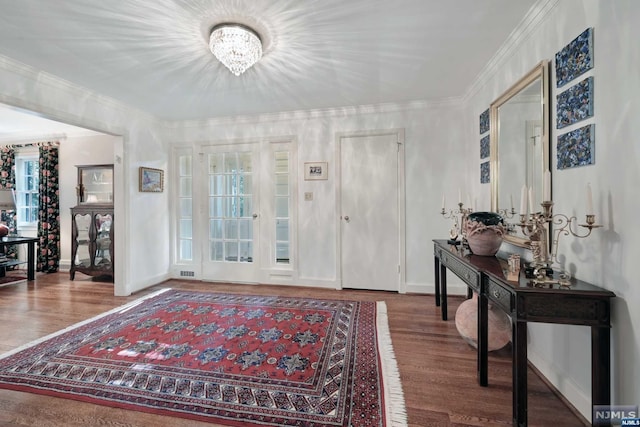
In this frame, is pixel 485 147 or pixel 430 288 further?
pixel 430 288

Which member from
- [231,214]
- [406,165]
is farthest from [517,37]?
[231,214]

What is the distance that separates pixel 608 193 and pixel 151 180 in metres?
4.51

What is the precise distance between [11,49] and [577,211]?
162 inches

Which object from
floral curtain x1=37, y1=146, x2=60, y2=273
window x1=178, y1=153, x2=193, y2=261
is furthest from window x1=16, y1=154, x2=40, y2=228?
window x1=178, y1=153, x2=193, y2=261

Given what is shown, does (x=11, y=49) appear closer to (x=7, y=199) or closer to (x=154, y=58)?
(x=154, y=58)

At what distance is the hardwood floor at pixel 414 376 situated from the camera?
4.86ft

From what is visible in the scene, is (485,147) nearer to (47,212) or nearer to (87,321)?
(87,321)

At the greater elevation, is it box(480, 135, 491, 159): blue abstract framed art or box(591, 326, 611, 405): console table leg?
box(480, 135, 491, 159): blue abstract framed art

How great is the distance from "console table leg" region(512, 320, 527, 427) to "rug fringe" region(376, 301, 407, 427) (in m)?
0.53

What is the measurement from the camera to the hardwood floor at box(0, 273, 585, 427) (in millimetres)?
1481

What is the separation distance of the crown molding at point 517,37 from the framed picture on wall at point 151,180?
4130 millimetres

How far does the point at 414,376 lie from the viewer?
6.07 feet

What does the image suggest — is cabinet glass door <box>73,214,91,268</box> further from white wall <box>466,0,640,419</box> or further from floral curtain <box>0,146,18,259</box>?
white wall <box>466,0,640,419</box>

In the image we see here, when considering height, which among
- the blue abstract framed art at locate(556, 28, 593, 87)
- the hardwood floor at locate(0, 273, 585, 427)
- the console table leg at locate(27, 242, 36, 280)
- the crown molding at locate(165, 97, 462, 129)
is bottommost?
the hardwood floor at locate(0, 273, 585, 427)
